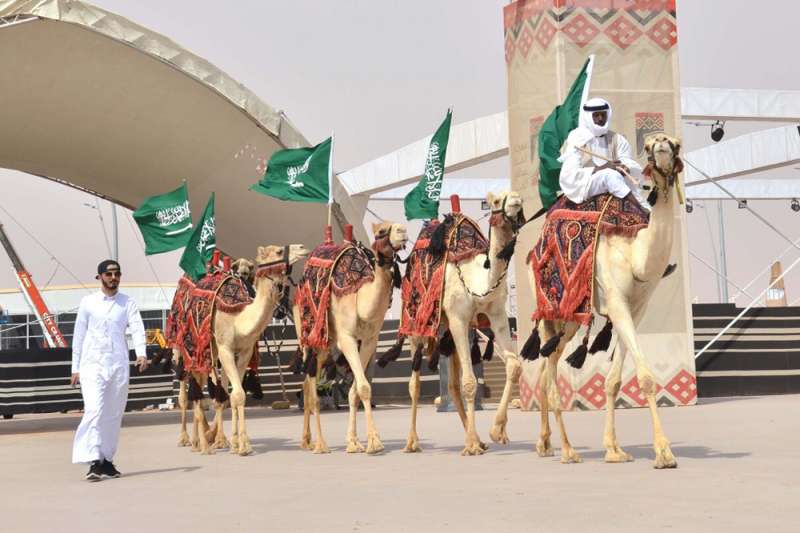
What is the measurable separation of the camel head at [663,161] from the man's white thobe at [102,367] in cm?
473

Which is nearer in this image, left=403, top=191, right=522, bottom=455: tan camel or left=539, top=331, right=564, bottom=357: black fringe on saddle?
left=539, top=331, right=564, bottom=357: black fringe on saddle

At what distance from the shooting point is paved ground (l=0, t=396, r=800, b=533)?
7.14m

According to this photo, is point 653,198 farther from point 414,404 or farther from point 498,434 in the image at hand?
point 414,404

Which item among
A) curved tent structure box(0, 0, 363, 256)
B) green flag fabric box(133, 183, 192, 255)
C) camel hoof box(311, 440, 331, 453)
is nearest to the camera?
camel hoof box(311, 440, 331, 453)

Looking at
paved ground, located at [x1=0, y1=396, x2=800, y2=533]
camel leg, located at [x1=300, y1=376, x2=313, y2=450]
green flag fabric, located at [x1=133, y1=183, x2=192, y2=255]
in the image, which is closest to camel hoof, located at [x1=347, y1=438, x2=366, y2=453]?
paved ground, located at [x1=0, y1=396, x2=800, y2=533]

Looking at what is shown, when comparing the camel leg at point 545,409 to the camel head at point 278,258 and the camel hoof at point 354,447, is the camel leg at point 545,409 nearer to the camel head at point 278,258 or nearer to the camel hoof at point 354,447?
the camel hoof at point 354,447

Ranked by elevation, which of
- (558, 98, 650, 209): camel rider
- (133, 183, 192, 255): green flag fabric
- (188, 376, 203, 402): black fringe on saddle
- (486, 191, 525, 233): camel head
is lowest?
(188, 376, 203, 402): black fringe on saddle

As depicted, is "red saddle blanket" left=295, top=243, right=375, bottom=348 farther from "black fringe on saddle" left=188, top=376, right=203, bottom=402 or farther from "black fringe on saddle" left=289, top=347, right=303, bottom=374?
"black fringe on saddle" left=188, top=376, right=203, bottom=402

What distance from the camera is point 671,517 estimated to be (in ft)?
22.5

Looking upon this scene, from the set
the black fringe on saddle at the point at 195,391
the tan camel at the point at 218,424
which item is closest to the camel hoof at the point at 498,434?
the tan camel at the point at 218,424

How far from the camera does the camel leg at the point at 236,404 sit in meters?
13.6

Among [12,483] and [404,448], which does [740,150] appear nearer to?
[404,448]

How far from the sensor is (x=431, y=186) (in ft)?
48.9

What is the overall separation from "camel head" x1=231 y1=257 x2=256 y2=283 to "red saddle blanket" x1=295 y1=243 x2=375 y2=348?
123 cm
